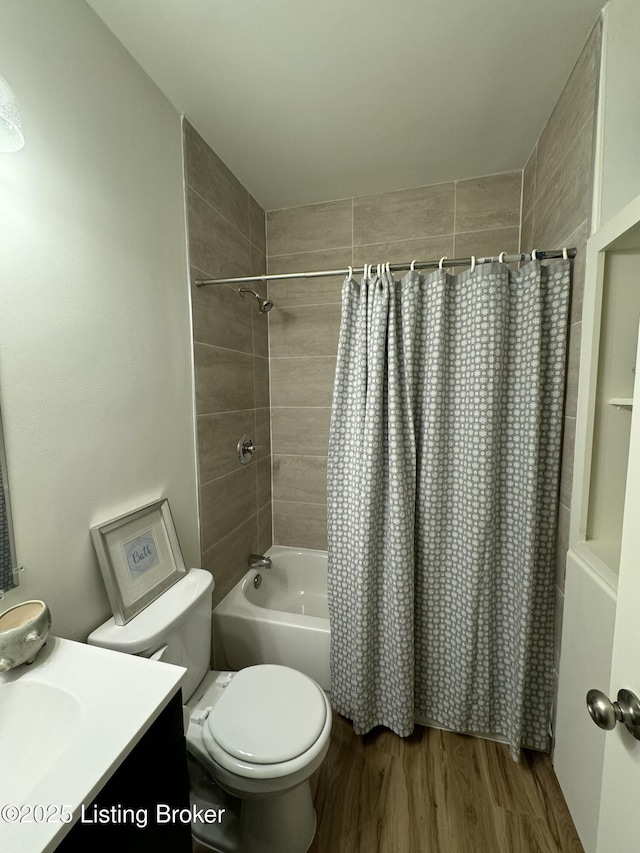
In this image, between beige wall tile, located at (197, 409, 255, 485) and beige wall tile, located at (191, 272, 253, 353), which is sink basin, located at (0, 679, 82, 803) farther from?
beige wall tile, located at (191, 272, 253, 353)

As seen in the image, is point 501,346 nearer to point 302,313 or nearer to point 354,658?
point 302,313

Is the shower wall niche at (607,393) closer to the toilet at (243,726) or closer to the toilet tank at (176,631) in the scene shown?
the toilet at (243,726)

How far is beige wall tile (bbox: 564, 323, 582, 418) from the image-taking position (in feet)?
3.86

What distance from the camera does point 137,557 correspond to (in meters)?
1.16

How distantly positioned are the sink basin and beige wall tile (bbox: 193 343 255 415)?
0.98 m

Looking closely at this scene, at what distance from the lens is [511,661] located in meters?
1.36

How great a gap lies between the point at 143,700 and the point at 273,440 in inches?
63.6

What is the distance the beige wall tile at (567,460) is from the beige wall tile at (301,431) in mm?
1193

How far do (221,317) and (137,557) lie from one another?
1073 mm

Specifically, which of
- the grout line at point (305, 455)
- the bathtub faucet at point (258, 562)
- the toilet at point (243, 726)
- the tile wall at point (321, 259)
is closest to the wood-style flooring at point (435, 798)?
the toilet at point (243, 726)

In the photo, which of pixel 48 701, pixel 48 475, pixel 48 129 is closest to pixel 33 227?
pixel 48 129

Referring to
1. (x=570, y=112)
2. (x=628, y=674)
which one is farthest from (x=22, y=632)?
(x=570, y=112)

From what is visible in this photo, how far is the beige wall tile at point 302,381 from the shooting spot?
6.95 ft

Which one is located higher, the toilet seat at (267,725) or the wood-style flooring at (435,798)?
the toilet seat at (267,725)
